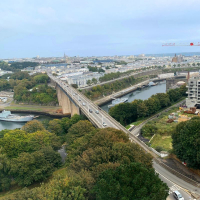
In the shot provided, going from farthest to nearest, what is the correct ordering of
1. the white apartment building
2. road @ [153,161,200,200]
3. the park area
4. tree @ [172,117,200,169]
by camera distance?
the white apartment building → the park area → tree @ [172,117,200,169] → road @ [153,161,200,200]

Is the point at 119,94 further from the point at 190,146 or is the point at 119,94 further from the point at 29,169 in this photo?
the point at 190,146

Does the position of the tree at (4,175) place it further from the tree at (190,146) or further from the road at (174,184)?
the tree at (190,146)

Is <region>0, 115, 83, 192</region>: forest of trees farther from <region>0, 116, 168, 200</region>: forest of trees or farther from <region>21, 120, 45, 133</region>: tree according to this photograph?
<region>21, 120, 45, 133</region>: tree

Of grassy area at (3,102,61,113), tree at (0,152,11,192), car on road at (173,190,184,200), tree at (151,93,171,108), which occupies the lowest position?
grassy area at (3,102,61,113)

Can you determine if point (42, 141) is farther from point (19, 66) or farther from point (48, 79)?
point (19, 66)

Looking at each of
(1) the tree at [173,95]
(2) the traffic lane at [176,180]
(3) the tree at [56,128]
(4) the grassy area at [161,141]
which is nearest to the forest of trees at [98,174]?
(2) the traffic lane at [176,180]

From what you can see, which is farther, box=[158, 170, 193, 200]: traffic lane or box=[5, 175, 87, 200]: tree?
box=[158, 170, 193, 200]: traffic lane

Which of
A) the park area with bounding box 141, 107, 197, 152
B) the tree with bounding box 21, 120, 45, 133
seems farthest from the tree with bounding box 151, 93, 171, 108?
the tree with bounding box 21, 120, 45, 133

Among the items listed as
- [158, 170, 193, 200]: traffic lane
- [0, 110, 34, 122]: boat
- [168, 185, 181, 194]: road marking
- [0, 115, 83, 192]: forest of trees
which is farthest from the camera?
[0, 110, 34, 122]: boat
